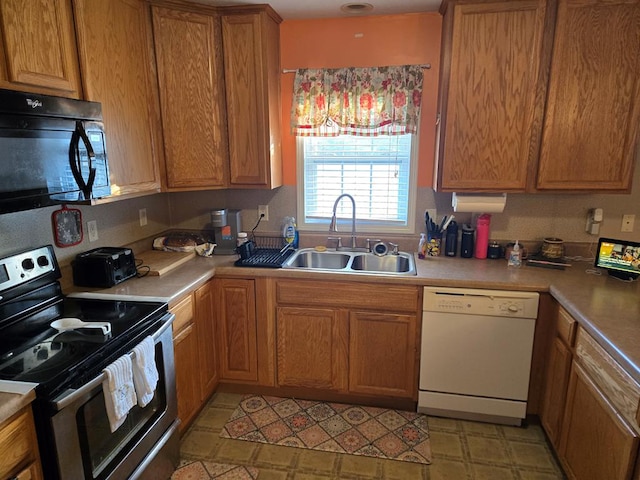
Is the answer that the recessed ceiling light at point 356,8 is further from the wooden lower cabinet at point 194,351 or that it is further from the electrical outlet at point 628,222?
the electrical outlet at point 628,222

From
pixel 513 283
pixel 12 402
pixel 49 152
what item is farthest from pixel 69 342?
pixel 513 283

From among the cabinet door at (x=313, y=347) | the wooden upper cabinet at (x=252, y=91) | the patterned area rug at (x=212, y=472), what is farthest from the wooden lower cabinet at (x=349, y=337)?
the wooden upper cabinet at (x=252, y=91)

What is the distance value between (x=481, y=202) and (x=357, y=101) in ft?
3.30

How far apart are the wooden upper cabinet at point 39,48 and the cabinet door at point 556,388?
2507mm

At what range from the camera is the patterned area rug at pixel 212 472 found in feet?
6.68

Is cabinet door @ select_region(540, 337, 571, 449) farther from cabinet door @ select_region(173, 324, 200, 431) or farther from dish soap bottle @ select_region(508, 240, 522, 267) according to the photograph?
cabinet door @ select_region(173, 324, 200, 431)

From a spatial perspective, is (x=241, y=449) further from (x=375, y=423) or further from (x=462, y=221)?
(x=462, y=221)

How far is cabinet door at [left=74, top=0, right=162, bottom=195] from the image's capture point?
183cm

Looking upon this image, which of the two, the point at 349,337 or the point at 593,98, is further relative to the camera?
the point at 349,337

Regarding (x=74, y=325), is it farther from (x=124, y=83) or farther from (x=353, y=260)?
(x=353, y=260)

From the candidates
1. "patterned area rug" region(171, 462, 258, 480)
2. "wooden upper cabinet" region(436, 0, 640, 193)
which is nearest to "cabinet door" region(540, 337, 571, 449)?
"wooden upper cabinet" region(436, 0, 640, 193)

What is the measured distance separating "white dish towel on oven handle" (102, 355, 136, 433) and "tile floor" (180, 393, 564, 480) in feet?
2.71

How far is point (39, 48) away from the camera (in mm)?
1552

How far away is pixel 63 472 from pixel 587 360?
78.7 inches
